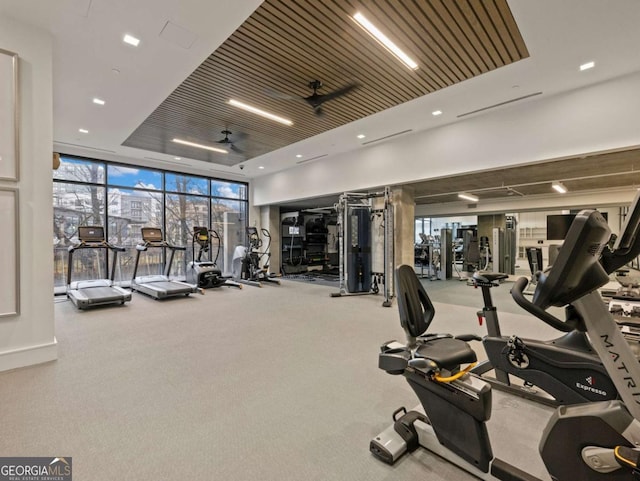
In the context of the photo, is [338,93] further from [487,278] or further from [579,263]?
[579,263]

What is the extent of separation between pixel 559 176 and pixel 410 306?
21.8ft

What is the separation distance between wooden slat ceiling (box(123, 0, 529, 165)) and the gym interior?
0.03m

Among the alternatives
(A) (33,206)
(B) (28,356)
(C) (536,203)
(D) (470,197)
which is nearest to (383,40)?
(A) (33,206)

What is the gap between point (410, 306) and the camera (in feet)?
6.74

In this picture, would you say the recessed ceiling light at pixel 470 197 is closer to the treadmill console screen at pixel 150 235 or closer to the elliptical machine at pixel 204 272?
the elliptical machine at pixel 204 272

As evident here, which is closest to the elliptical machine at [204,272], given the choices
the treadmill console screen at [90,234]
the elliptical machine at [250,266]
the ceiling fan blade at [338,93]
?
the elliptical machine at [250,266]

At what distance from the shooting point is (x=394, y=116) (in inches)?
218

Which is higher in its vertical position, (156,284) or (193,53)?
(193,53)

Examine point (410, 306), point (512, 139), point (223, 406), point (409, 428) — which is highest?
point (512, 139)

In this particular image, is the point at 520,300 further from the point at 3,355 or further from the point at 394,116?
the point at 394,116

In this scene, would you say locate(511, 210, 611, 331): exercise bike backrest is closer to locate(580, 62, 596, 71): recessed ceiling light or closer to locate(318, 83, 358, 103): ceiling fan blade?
locate(318, 83, 358, 103): ceiling fan blade

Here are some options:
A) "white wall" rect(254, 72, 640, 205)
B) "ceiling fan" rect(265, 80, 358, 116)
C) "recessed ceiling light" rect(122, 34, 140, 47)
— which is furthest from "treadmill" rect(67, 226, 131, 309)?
"white wall" rect(254, 72, 640, 205)

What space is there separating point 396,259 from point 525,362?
484 centimetres

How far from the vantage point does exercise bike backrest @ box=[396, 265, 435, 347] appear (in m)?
2.01
